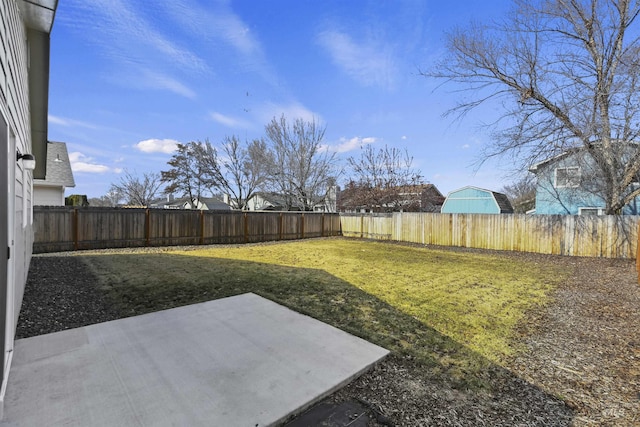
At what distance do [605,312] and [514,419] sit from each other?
3.64 metres

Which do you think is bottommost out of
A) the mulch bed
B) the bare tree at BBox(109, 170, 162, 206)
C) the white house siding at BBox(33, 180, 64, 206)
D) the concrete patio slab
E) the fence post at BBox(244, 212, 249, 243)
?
the mulch bed

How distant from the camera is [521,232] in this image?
11.0m

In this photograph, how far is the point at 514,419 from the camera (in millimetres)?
1971

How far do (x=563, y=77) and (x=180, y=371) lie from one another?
497 inches

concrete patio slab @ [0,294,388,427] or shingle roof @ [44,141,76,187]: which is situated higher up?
shingle roof @ [44,141,76,187]

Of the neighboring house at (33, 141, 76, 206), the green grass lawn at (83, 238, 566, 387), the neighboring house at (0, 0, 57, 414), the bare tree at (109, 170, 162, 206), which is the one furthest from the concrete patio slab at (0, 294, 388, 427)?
the bare tree at (109, 170, 162, 206)

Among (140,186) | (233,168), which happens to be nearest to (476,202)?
(233,168)

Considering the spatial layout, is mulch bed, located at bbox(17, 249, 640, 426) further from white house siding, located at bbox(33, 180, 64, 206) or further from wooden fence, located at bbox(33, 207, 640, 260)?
white house siding, located at bbox(33, 180, 64, 206)

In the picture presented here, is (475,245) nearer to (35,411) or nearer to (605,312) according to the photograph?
(605,312)

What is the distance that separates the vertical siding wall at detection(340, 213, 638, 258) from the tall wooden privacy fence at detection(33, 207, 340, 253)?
191 inches

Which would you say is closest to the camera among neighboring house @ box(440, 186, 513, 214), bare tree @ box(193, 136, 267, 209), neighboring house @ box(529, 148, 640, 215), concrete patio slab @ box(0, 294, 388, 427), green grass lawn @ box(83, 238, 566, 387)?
concrete patio slab @ box(0, 294, 388, 427)

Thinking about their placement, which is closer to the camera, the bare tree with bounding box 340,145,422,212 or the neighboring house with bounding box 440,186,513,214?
the neighboring house with bounding box 440,186,513,214

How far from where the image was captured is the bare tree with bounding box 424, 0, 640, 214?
28.6ft

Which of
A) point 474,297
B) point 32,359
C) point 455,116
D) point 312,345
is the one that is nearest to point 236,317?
point 312,345
